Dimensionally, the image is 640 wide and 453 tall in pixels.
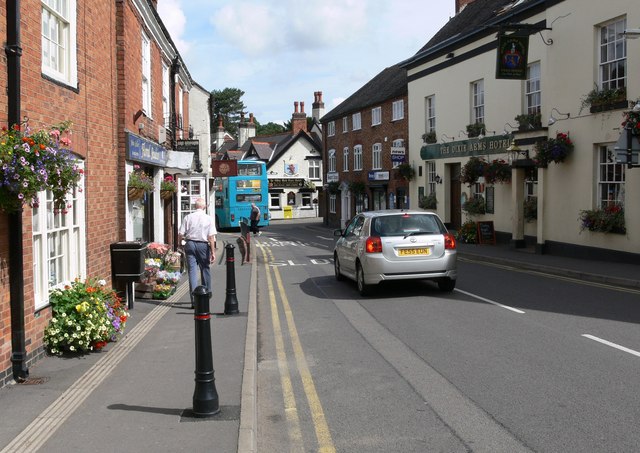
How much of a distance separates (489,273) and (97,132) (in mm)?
9929

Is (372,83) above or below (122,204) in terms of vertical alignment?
above

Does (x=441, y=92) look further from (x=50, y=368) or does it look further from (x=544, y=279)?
(x=50, y=368)

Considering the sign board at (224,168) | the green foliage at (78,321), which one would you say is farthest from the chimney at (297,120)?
the green foliage at (78,321)

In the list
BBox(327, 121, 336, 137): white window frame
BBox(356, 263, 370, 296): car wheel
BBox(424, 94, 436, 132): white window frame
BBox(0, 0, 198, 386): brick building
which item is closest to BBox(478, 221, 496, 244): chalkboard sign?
BBox(424, 94, 436, 132): white window frame

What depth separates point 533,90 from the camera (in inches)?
820

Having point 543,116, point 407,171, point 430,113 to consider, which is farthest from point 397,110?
point 543,116

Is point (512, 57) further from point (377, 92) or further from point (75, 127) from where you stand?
point (377, 92)

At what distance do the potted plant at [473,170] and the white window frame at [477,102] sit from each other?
186 cm

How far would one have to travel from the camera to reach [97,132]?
9625 millimetres

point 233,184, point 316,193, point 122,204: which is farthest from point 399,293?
point 316,193

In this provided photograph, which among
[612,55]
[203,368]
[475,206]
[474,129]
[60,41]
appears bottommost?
[203,368]

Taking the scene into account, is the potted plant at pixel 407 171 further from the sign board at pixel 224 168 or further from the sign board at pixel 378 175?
the sign board at pixel 224 168

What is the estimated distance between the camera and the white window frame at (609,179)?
16.2 meters

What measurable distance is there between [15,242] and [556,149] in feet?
49.7
